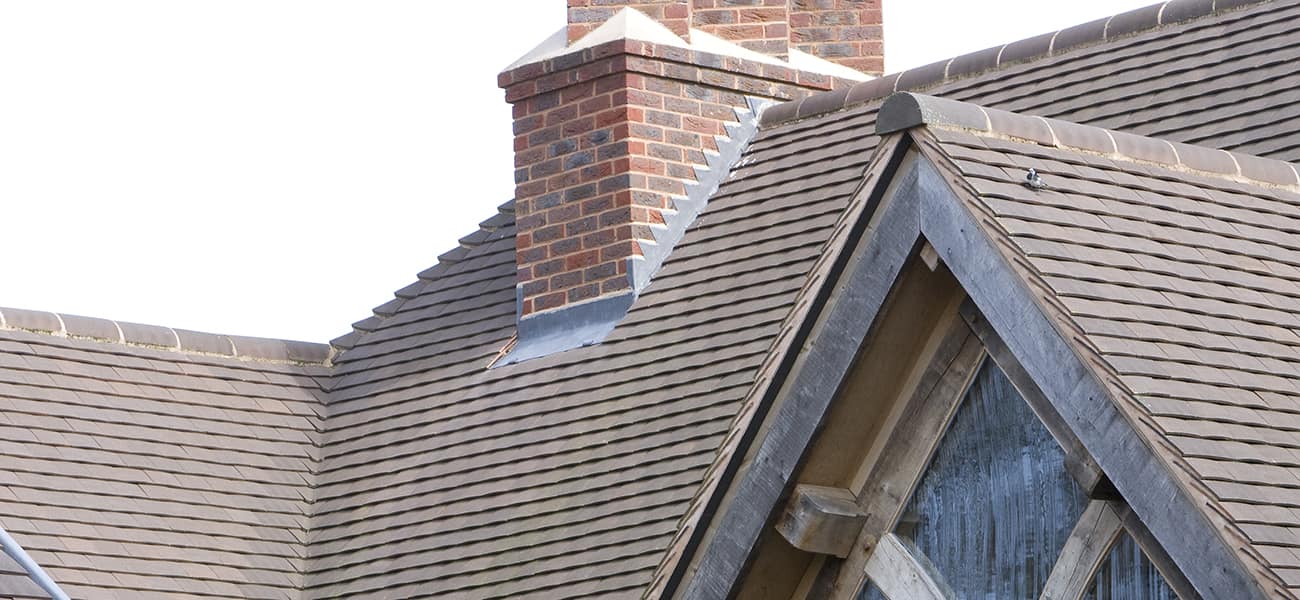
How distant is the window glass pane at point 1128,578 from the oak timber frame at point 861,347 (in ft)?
0.19

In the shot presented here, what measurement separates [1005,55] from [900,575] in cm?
547

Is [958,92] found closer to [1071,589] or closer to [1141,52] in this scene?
[1141,52]

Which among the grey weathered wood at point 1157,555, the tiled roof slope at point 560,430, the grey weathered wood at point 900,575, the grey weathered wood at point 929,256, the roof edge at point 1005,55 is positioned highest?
the roof edge at point 1005,55

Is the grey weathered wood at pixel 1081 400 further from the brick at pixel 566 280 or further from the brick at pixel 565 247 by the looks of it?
the brick at pixel 565 247

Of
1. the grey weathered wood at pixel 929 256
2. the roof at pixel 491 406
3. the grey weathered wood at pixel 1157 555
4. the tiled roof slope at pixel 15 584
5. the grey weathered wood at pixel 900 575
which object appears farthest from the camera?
the roof at pixel 491 406

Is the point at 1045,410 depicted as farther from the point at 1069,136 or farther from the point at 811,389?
the point at 1069,136

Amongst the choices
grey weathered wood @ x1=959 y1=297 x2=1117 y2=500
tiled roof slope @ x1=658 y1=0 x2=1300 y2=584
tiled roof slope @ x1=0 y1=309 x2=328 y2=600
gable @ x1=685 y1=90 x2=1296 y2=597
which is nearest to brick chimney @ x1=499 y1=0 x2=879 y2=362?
tiled roof slope @ x1=658 y1=0 x2=1300 y2=584

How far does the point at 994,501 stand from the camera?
19.7 feet

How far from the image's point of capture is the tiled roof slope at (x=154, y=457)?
403 inches

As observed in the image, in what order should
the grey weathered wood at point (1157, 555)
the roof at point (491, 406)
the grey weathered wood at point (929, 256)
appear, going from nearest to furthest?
the grey weathered wood at point (1157, 555) < the grey weathered wood at point (929, 256) < the roof at point (491, 406)

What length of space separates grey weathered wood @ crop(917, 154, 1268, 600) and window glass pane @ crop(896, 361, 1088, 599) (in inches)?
7.7

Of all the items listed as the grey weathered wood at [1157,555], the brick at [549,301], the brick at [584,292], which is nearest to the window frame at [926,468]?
the grey weathered wood at [1157,555]

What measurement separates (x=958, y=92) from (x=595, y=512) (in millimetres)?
2941

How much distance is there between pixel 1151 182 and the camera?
656cm
